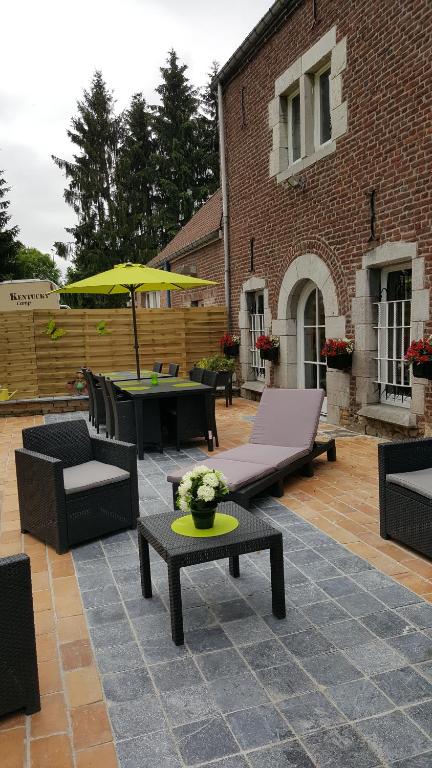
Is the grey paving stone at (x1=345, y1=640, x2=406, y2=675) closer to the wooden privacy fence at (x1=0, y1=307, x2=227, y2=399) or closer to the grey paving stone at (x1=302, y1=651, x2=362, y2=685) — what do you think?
the grey paving stone at (x1=302, y1=651, x2=362, y2=685)

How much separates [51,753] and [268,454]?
139 inches

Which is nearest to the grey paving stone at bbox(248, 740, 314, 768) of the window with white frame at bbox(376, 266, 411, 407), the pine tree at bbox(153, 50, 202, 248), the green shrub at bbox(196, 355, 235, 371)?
the window with white frame at bbox(376, 266, 411, 407)

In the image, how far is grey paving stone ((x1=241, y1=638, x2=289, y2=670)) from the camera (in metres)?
2.63

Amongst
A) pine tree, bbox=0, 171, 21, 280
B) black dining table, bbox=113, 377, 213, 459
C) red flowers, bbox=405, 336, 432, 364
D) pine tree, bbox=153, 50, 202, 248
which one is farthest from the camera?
pine tree, bbox=0, 171, 21, 280

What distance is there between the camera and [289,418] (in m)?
5.83

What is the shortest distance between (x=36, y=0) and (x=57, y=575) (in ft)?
17.2

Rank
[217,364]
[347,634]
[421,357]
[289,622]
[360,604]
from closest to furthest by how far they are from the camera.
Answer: [347,634] < [289,622] < [360,604] < [421,357] < [217,364]

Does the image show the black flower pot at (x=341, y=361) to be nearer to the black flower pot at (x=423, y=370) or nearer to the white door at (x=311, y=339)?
the white door at (x=311, y=339)

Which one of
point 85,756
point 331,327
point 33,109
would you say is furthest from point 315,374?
point 33,109

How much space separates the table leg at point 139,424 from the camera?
268 inches

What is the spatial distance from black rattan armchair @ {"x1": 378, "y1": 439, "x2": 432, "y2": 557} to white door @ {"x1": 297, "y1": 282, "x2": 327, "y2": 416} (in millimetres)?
5002

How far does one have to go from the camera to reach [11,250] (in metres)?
28.8

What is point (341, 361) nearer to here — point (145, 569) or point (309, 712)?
point (145, 569)

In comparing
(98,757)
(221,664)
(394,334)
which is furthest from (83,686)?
(394,334)
